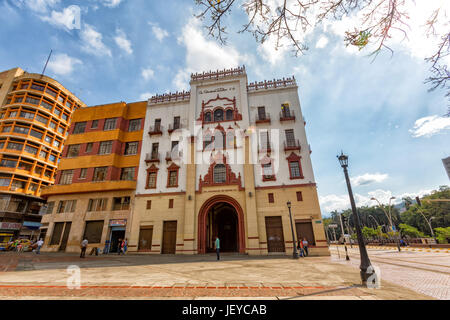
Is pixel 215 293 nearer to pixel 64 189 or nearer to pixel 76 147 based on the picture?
pixel 64 189

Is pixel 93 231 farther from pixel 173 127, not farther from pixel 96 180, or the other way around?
pixel 173 127

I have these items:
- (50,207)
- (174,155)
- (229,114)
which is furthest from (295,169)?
(50,207)

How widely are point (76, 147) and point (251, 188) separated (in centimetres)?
2549

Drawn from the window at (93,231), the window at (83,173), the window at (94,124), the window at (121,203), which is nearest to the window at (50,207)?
the window at (83,173)

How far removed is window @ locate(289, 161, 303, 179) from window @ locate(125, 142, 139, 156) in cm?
2025

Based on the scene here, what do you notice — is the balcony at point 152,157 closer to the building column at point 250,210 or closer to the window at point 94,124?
the window at point 94,124

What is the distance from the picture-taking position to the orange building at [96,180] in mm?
23422

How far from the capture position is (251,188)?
70.2 ft

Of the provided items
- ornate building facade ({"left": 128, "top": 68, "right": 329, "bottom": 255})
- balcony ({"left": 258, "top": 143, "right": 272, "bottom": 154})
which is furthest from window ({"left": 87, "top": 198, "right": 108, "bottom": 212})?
balcony ({"left": 258, "top": 143, "right": 272, "bottom": 154})

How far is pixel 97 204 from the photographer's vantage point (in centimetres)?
2444

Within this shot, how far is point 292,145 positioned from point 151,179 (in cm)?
1777

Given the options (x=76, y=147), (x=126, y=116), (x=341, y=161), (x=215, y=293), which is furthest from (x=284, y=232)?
(x=76, y=147)

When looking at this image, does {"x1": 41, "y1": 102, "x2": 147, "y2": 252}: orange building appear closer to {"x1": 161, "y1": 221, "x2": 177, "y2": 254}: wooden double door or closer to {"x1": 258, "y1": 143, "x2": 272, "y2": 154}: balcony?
{"x1": 161, "y1": 221, "x2": 177, "y2": 254}: wooden double door

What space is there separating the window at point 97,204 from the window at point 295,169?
2277 centimetres
